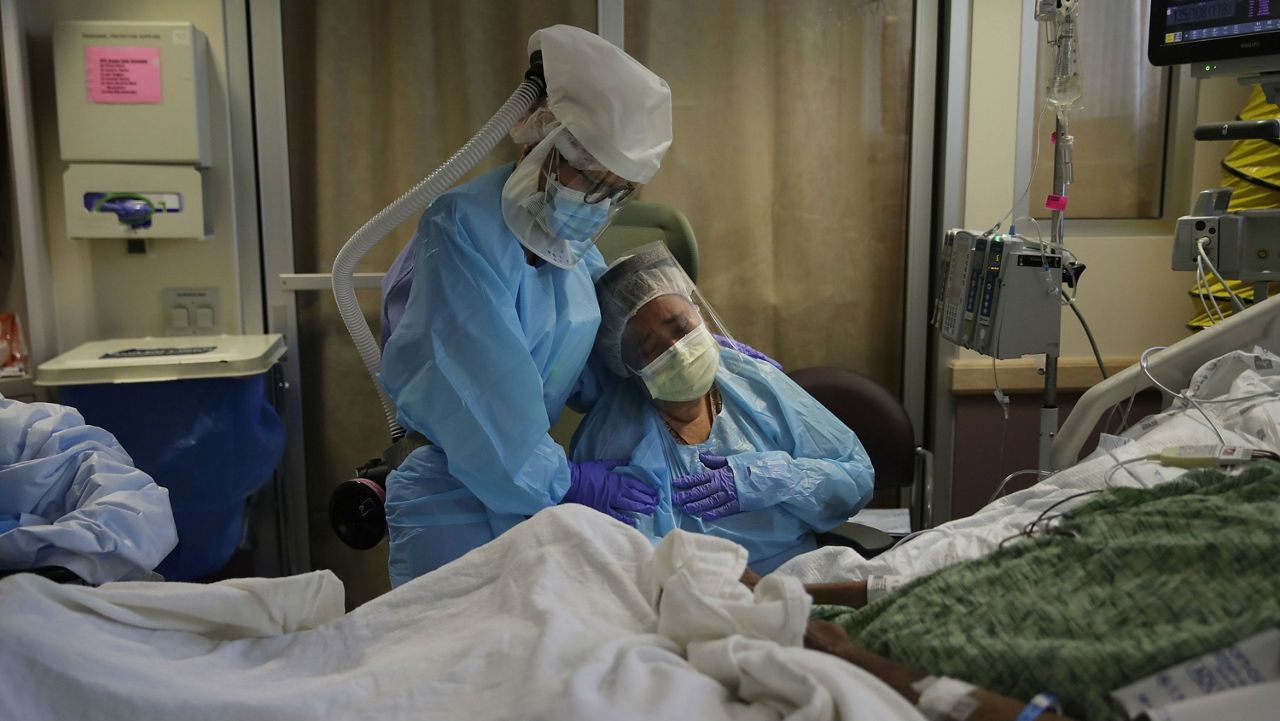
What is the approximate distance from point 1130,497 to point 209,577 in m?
2.51

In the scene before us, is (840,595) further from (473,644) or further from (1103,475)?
→ (1103,475)

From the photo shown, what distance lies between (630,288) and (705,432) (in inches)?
14.0

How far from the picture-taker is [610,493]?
6.81 feet

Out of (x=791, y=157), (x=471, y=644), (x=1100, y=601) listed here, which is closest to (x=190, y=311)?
(x=791, y=157)

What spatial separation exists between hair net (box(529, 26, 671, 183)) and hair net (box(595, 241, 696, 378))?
233 mm

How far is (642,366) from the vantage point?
86.3 inches

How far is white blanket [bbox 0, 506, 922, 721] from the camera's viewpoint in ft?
3.24

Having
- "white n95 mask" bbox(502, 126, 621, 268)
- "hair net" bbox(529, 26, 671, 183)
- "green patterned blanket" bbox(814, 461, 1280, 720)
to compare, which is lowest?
"green patterned blanket" bbox(814, 461, 1280, 720)

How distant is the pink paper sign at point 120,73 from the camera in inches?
105

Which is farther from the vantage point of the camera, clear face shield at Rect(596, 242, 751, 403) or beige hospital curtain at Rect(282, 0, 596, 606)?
beige hospital curtain at Rect(282, 0, 596, 606)

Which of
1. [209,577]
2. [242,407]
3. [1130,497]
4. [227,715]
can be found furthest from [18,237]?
[1130,497]

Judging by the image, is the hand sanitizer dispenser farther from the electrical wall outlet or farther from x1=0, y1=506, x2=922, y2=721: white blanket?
x1=0, y1=506, x2=922, y2=721: white blanket

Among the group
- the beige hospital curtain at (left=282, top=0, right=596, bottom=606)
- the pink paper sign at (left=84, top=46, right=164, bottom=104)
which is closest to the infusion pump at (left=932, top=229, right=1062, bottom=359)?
the beige hospital curtain at (left=282, top=0, right=596, bottom=606)

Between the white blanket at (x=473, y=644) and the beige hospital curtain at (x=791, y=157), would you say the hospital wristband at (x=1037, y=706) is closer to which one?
the white blanket at (x=473, y=644)
